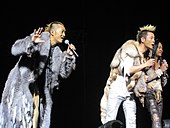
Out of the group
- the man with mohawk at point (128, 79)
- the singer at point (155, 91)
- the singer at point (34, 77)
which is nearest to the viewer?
the singer at point (34, 77)

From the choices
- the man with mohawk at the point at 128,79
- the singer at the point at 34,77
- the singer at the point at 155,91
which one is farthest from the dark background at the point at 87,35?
the singer at the point at 34,77

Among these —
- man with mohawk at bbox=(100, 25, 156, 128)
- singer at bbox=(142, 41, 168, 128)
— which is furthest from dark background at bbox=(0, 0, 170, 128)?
man with mohawk at bbox=(100, 25, 156, 128)

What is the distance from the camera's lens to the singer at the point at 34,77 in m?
2.96

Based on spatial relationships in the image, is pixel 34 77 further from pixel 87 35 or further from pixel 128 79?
pixel 87 35

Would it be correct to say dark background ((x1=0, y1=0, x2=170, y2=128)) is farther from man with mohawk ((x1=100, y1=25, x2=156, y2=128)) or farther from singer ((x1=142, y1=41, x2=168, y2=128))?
man with mohawk ((x1=100, y1=25, x2=156, y2=128))

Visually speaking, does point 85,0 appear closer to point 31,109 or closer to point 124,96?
point 124,96

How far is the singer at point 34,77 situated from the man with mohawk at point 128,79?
1.60 ft

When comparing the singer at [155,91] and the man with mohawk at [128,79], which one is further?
the singer at [155,91]

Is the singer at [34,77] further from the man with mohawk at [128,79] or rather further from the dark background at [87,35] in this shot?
the dark background at [87,35]

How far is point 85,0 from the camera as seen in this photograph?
13.1ft

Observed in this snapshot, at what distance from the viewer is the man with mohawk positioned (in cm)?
352

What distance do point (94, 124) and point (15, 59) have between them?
2.84ft

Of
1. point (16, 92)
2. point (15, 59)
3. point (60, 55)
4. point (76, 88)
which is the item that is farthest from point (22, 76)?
point (76, 88)

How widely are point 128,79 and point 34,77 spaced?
811 mm
